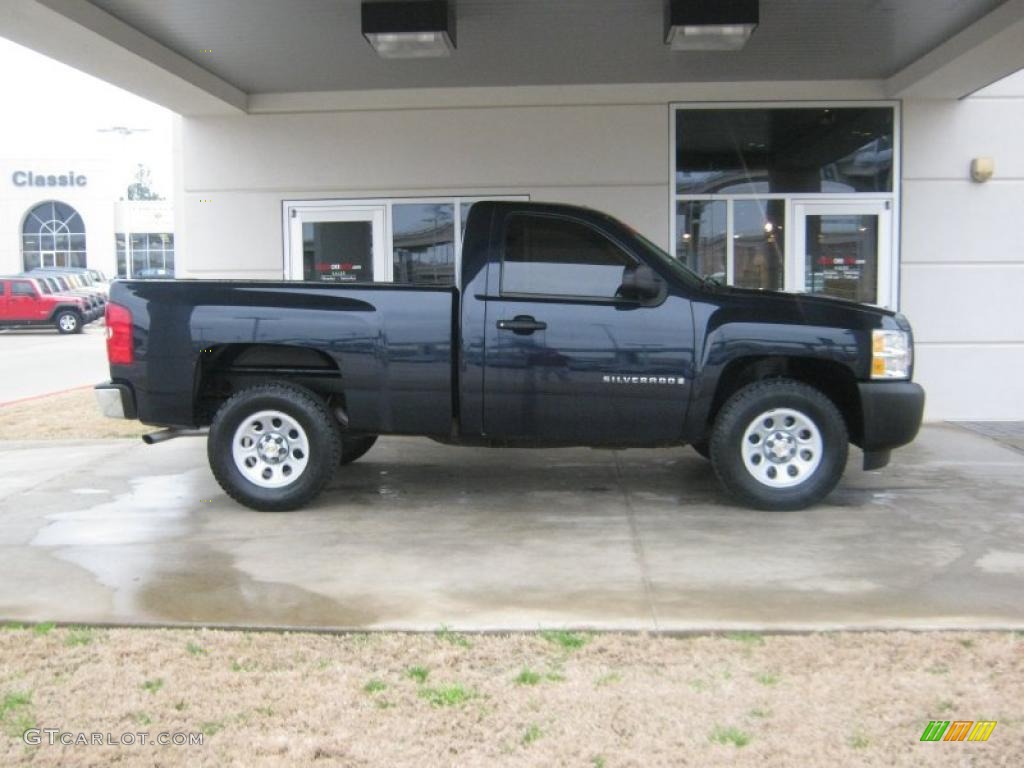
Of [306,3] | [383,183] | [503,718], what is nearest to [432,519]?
[503,718]

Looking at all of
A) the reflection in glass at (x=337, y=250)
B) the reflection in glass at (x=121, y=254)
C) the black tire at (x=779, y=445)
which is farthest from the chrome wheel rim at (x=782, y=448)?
the reflection in glass at (x=121, y=254)

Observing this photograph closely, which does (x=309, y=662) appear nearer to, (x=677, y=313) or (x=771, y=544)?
(x=771, y=544)

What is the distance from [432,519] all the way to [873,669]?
330cm

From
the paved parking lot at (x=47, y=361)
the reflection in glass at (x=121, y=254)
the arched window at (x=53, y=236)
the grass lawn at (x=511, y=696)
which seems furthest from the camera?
the reflection in glass at (x=121, y=254)

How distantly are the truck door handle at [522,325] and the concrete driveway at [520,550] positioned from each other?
50.6 inches

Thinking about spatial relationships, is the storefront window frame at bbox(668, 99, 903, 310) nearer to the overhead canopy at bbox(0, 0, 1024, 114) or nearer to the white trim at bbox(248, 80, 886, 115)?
the white trim at bbox(248, 80, 886, 115)

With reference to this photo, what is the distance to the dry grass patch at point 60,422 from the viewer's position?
1071 centimetres

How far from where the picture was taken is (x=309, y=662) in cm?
422

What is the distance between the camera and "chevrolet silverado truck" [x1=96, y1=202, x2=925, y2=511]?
6.41 metres

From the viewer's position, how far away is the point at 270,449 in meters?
6.67

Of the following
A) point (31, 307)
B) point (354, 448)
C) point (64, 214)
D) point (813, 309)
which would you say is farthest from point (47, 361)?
→ point (64, 214)

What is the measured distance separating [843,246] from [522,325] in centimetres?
574

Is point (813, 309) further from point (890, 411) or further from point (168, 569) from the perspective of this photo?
point (168, 569)

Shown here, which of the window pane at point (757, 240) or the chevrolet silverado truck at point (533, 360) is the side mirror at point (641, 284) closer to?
the chevrolet silverado truck at point (533, 360)
